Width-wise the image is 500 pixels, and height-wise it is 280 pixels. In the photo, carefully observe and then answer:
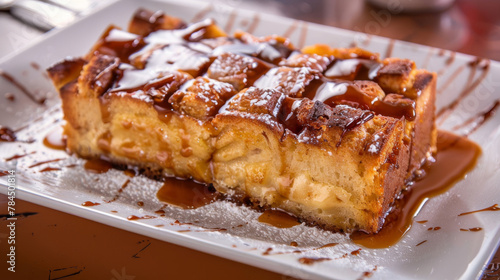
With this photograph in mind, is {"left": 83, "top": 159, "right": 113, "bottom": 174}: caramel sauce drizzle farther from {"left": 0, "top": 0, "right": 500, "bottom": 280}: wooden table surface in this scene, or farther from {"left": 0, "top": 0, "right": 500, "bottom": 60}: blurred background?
{"left": 0, "top": 0, "right": 500, "bottom": 60}: blurred background

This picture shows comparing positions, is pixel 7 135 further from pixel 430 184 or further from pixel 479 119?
pixel 479 119

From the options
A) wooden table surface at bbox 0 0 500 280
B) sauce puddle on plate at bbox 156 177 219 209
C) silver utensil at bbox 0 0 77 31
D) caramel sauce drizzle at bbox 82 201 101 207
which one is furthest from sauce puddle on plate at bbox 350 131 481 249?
silver utensil at bbox 0 0 77 31

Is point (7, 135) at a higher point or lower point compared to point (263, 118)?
lower

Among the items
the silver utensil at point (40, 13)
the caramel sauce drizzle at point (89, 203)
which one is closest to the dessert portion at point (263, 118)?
the caramel sauce drizzle at point (89, 203)

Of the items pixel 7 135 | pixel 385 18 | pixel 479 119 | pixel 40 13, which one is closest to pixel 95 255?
pixel 7 135

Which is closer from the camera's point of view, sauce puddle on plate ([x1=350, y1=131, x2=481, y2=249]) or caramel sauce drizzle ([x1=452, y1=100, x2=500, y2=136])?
sauce puddle on plate ([x1=350, y1=131, x2=481, y2=249])

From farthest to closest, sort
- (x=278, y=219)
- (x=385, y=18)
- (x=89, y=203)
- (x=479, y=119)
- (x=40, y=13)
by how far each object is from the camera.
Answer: (x=385, y=18)
(x=40, y=13)
(x=479, y=119)
(x=278, y=219)
(x=89, y=203)
